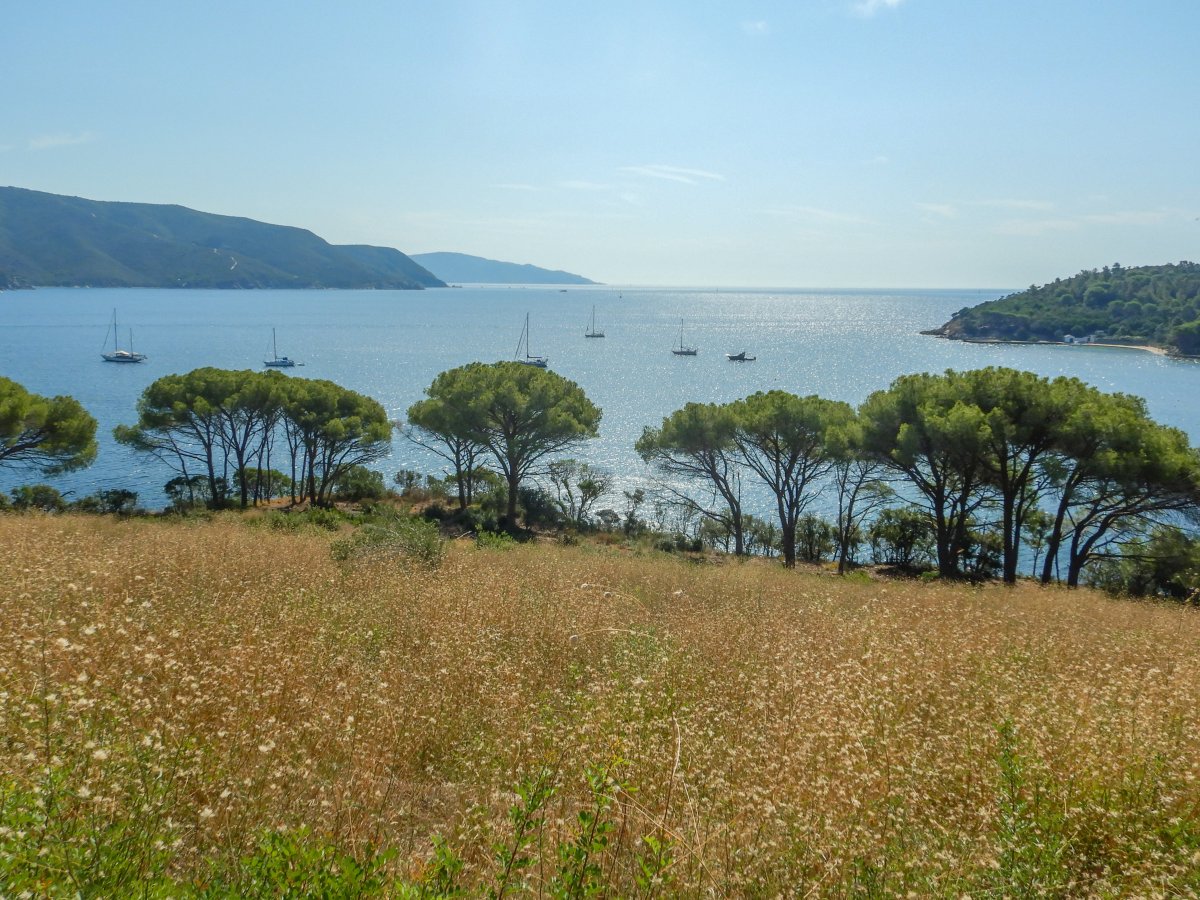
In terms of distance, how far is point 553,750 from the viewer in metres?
4.71

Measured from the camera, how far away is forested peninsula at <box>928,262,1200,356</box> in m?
133

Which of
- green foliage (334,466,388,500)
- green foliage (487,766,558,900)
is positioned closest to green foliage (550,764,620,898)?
green foliage (487,766,558,900)

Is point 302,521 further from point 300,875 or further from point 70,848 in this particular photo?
point 300,875

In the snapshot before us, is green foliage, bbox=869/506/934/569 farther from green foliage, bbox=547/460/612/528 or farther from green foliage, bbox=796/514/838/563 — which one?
green foliage, bbox=547/460/612/528

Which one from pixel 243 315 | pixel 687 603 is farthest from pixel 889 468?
pixel 243 315

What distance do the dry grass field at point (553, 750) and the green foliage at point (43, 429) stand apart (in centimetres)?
2561

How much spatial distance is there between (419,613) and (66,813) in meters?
4.77

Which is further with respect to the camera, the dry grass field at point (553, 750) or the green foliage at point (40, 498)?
the green foliage at point (40, 498)

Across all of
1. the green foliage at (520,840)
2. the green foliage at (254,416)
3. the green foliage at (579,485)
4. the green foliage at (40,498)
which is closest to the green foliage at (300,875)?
the green foliage at (520,840)

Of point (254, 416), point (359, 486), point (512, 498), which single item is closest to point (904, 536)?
point (512, 498)

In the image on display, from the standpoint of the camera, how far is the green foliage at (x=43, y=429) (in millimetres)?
27906

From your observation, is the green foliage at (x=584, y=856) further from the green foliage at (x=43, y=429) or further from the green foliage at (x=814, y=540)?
the green foliage at (x=814, y=540)

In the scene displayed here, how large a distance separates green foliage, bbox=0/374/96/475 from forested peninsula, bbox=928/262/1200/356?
146 m

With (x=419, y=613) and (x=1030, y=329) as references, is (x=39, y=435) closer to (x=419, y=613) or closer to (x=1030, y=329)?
(x=419, y=613)
